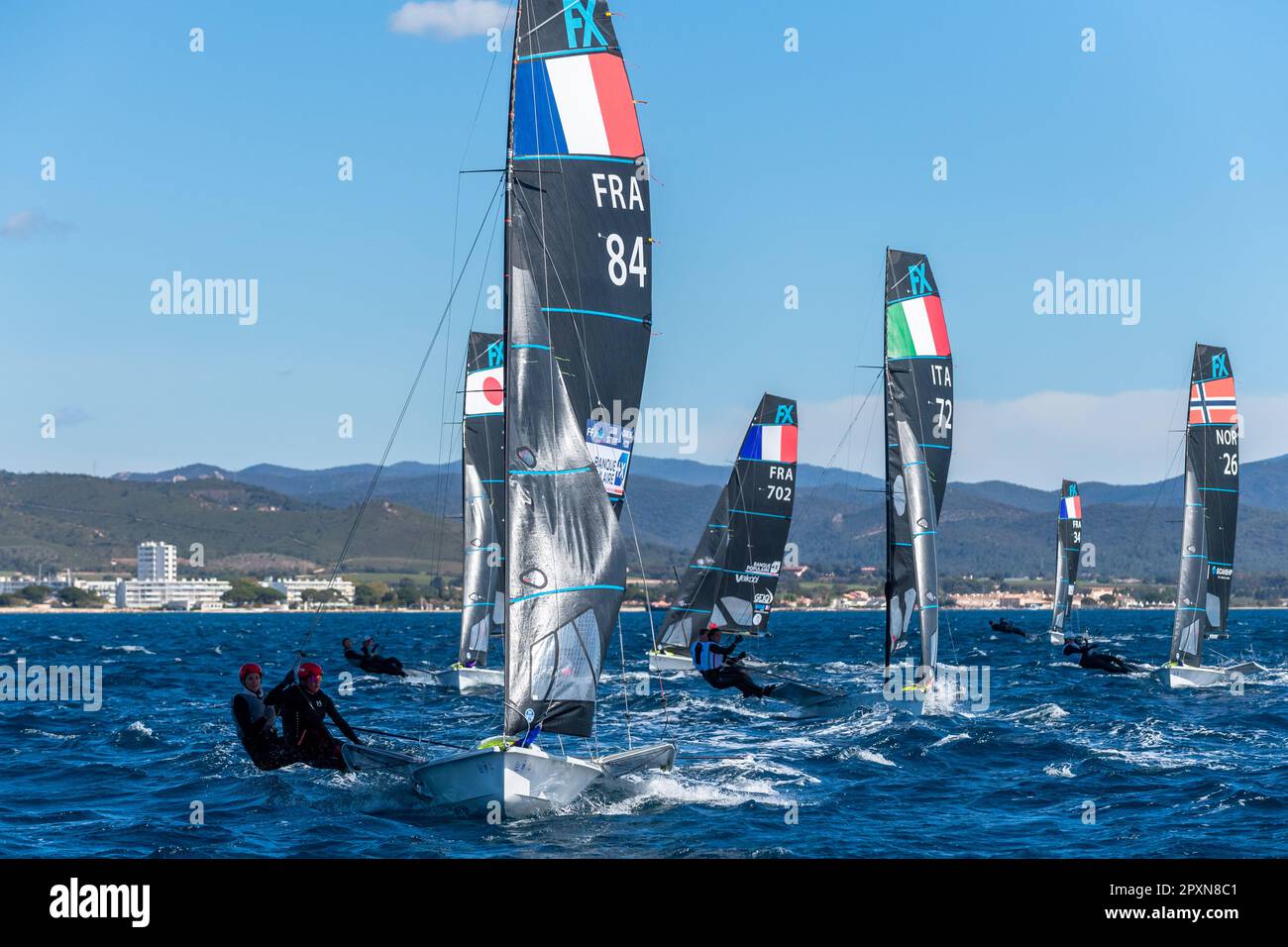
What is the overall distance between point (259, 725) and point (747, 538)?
2928 centimetres

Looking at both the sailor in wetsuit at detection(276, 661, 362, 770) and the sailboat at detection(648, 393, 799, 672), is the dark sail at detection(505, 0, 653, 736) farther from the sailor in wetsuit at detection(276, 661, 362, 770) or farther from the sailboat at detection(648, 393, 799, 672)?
the sailboat at detection(648, 393, 799, 672)

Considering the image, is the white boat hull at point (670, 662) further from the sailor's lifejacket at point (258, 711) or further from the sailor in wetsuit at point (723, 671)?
the sailor's lifejacket at point (258, 711)

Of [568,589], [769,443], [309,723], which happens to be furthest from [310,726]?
[769,443]

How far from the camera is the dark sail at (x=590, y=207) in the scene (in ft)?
83.7

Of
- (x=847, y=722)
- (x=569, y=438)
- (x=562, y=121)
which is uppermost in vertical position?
(x=562, y=121)

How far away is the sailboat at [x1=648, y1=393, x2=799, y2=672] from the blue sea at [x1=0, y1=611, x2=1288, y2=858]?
5.83m

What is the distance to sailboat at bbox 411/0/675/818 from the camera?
2173 centimetres

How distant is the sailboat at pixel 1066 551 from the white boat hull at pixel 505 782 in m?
69.0

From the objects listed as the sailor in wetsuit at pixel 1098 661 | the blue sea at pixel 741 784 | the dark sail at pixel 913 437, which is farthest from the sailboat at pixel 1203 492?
the dark sail at pixel 913 437

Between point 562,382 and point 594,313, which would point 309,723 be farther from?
point 594,313
